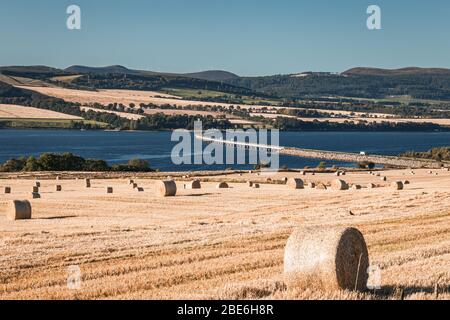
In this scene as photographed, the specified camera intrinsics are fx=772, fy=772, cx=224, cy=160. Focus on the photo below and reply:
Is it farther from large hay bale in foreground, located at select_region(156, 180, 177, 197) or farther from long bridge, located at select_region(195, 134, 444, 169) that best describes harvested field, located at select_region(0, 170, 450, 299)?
long bridge, located at select_region(195, 134, 444, 169)

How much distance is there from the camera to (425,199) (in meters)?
29.4

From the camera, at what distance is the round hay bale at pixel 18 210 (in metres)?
25.5

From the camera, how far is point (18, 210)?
25688 millimetres

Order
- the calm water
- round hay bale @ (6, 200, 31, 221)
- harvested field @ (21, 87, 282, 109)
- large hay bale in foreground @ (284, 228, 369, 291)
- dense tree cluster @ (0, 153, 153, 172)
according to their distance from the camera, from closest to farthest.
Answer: large hay bale in foreground @ (284, 228, 369, 291), round hay bale @ (6, 200, 31, 221), dense tree cluster @ (0, 153, 153, 172), the calm water, harvested field @ (21, 87, 282, 109)

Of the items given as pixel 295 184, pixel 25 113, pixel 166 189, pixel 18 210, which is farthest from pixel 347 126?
pixel 18 210

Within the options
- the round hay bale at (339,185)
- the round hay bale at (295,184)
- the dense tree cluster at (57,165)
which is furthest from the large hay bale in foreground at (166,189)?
Result: the dense tree cluster at (57,165)

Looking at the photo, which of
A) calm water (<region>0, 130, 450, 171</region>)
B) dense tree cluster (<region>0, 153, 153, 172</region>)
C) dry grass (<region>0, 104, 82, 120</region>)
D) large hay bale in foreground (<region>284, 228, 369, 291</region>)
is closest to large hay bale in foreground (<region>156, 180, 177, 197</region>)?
large hay bale in foreground (<region>284, 228, 369, 291</region>)

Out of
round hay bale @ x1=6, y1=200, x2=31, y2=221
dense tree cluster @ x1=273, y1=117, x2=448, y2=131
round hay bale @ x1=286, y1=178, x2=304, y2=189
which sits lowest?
dense tree cluster @ x1=273, y1=117, x2=448, y2=131

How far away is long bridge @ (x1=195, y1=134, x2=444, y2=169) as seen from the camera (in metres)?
88.9

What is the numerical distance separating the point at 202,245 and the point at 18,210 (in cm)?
1042

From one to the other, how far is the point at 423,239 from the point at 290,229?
12.0ft

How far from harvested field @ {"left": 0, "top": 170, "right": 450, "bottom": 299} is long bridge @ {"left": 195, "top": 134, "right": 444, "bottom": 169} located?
2181 inches

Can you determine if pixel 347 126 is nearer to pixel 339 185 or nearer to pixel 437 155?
pixel 437 155
